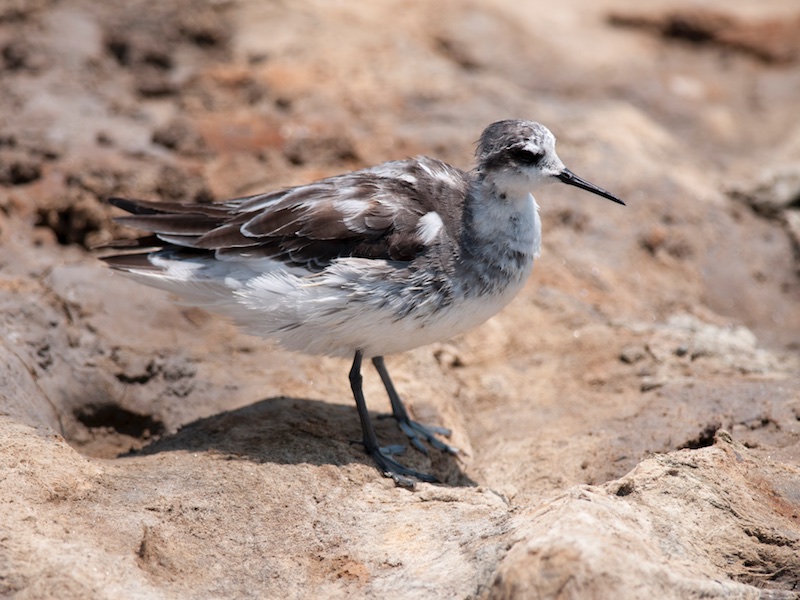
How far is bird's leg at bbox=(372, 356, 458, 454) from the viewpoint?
21.5 ft

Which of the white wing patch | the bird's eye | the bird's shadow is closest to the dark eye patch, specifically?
the bird's eye

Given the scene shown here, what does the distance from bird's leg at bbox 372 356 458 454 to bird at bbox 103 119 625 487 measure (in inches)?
0.6

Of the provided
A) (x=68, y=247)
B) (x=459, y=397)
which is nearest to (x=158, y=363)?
(x=68, y=247)

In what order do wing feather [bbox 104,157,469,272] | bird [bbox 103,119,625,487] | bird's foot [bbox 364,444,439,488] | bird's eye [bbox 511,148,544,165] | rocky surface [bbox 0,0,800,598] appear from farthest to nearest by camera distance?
bird's eye [bbox 511,148,544,165] < wing feather [bbox 104,157,469,272] < bird [bbox 103,119,625,487] < bird's foot [bbox 364,444,439,488] < rocky surface [bbox 0,0,800,598]

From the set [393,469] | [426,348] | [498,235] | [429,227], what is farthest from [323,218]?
[426,348]

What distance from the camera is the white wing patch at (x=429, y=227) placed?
611 centimetres

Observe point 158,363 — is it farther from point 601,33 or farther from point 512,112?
point 601,33

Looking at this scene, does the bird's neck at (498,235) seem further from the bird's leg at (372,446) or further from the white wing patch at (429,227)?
the bird's leg at (372,446)

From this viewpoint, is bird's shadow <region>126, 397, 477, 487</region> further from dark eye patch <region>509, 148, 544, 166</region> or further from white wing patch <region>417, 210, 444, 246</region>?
dark eye patch <region>509, 148, 544, 166</region>

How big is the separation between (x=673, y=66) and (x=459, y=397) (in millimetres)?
6919

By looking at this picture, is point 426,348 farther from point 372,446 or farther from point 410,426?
point 372,446

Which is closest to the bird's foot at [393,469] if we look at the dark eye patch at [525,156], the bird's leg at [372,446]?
the bird's leg at [372,446]

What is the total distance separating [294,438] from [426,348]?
1881 mm

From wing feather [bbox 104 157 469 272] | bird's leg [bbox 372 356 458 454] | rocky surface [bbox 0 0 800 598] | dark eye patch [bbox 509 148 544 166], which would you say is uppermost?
dark eye patch [bbox 509 148 544 166]
